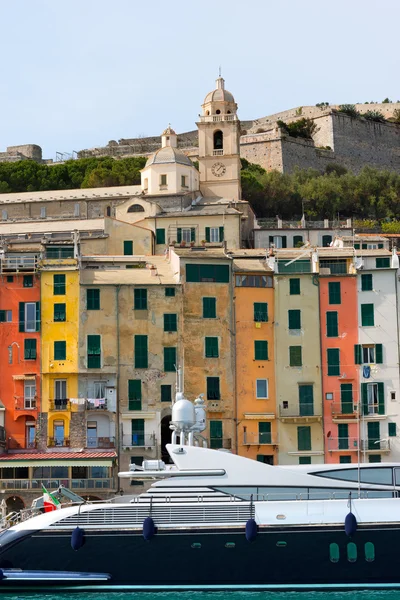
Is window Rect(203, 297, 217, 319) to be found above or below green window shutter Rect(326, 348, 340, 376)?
above

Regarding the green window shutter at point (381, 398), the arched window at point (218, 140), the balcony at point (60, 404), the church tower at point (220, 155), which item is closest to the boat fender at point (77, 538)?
the balcony at point (60, 404)

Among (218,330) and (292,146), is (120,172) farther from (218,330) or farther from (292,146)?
(218,330)

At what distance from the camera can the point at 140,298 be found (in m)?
55.7

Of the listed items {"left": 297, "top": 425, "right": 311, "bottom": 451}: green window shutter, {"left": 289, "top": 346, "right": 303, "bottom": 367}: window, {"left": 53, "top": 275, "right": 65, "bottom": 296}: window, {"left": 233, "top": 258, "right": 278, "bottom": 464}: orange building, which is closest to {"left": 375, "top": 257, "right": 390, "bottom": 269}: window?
{"left": 233, "top": 258, "right": 278, "bottom": 464}: orange building

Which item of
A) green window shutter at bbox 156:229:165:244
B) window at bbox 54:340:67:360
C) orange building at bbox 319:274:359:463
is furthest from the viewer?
green window shutter at bbox 156:229:165:244

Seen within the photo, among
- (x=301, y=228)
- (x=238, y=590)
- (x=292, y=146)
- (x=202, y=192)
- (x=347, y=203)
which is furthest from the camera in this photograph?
(x=292, y=146)

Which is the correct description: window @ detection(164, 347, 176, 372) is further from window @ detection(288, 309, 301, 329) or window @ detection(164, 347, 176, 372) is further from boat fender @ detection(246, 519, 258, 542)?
boat fender @ detection(246, 519, 258, 542)

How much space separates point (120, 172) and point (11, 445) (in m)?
38.0

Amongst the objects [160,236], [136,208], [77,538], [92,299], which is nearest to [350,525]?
[77,538]

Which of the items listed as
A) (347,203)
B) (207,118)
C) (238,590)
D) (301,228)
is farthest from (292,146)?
(238,590)

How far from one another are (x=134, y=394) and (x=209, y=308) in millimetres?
5134

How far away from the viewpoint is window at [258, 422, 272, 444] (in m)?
54.5

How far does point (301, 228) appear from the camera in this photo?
7375 centimetres

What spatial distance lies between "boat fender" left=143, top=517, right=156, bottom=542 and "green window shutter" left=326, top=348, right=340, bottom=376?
22.9 meters
